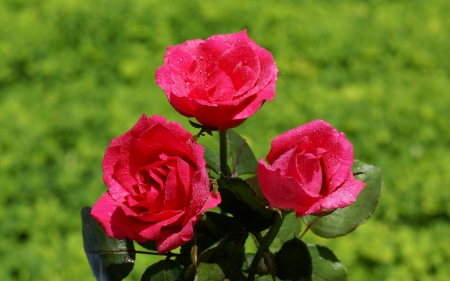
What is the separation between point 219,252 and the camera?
0.74 metres

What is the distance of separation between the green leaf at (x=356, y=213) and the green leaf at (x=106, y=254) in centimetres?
27

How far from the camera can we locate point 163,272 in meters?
0.71

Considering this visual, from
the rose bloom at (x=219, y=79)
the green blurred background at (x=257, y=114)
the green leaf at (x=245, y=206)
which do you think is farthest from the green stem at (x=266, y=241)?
the green blurred background at (x=257, y=114)

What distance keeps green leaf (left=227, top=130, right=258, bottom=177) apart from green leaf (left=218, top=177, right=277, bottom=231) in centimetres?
11

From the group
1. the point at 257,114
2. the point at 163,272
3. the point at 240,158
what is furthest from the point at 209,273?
the point at 257,114

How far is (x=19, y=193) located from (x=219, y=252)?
1.81m

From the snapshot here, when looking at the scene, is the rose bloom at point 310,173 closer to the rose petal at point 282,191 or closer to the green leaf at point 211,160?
the rose petal at point 282,191

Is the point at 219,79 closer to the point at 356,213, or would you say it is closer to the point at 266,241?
the point at 266,241

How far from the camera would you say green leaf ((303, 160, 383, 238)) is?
825 millimetres

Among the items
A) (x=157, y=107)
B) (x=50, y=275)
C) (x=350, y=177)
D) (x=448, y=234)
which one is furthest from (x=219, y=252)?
(x=157, y=107)

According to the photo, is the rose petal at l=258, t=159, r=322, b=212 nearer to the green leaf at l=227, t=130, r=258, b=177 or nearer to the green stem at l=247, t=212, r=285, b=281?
the green stem at l=247, t=212, r=285, b=281

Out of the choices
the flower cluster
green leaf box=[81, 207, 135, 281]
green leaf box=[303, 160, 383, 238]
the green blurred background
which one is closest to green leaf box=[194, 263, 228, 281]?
the flower cluster

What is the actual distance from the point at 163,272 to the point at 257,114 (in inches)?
80.0

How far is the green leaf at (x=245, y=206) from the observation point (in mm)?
646
